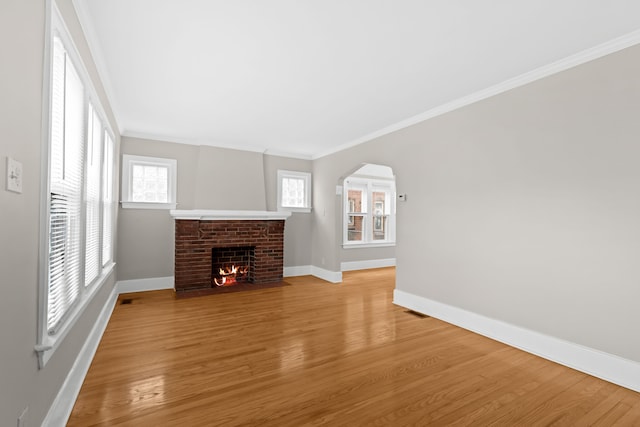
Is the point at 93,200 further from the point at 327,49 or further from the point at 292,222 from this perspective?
the point at 292,222

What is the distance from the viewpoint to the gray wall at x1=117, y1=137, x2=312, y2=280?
484 cm

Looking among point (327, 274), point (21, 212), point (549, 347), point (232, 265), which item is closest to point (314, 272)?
point (327, 274)

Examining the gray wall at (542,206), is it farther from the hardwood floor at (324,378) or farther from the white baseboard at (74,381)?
the white baseboard at (74,381)

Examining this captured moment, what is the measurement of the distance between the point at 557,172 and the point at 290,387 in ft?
9.38

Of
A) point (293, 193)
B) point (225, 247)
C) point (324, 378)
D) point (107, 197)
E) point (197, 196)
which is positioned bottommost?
point (324, 378)

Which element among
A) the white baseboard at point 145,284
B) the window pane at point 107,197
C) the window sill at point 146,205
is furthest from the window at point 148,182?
the white baseboard at point 145,284

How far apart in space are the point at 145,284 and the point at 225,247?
1.37 meters

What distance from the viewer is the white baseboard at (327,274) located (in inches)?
224

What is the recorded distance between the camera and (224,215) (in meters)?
5.27

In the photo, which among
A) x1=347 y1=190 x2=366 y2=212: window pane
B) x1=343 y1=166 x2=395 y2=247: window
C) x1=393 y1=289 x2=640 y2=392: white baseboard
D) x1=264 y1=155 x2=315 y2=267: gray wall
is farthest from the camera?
x1=347 y1=190 x2=366 y2=212: window pane

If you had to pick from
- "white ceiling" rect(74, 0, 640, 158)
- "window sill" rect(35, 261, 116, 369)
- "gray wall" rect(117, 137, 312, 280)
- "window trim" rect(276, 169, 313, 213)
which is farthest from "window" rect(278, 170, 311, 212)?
"window sill" rect(35, 261, 116, 369)

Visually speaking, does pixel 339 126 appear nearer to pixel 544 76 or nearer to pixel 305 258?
pixel 544 76

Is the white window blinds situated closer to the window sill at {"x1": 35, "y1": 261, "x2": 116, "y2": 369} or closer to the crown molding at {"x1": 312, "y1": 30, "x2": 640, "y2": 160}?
the window sill at {"x1": 35, "y1": 261, "x2": 116, "y2": 369}

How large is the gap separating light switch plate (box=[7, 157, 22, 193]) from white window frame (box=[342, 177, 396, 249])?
6.15 metres
